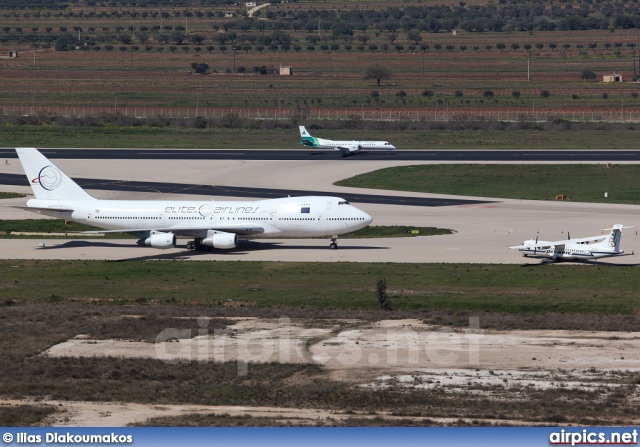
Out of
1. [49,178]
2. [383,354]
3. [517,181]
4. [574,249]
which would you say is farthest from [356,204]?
[383,354]

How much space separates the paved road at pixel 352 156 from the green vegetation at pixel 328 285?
195ft

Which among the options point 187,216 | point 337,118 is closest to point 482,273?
point 187,216

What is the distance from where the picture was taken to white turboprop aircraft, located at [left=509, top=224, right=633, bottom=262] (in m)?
70.3

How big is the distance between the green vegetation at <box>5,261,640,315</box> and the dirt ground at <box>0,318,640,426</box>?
6603mm

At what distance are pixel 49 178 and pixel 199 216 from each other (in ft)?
39.5

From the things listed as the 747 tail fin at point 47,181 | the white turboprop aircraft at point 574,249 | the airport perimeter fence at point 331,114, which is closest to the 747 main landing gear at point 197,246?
the 747 tail fin at point 47,181

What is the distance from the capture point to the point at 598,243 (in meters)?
70.9

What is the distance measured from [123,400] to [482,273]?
3461 cm

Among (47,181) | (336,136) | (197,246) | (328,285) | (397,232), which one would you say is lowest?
(397,232)

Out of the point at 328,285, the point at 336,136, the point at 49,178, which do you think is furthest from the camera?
the point at 336,136

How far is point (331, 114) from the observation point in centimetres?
18738

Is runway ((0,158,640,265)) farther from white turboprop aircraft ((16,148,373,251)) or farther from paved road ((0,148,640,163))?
paved road ((0,148,640,163))

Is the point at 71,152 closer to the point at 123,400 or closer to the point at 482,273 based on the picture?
the point at 482,273

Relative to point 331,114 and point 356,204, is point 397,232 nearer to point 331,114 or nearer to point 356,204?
point 356,204
